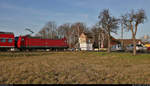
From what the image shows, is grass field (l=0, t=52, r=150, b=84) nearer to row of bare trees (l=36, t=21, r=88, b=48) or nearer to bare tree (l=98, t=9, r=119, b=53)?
bare tree (l=98, t=9, r=119, b=53)

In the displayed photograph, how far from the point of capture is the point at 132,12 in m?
21.3

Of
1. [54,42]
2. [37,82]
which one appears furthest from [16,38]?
[37,82]

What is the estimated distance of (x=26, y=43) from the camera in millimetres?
34406

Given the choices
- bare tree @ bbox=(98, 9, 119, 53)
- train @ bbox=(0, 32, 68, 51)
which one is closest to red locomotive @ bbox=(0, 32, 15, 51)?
train @ bbox=(0, 32, 68, 51)

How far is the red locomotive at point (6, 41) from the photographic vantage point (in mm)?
29906

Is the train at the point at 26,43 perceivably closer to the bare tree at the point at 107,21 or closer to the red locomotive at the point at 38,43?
the red locomotive at the point at 38,43

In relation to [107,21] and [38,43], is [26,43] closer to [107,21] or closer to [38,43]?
[38,43]

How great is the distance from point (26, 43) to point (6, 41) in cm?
487

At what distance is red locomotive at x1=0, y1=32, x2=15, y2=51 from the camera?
29.9 m

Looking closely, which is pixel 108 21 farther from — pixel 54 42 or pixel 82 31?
pixel 82 31

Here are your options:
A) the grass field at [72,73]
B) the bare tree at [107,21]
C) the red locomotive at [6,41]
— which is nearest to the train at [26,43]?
the red locomotive at [6,41]

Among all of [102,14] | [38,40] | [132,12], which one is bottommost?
[38,40]

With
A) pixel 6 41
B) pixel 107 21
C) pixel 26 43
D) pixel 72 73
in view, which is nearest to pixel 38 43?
pixel 26 43

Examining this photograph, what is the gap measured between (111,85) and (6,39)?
94.8ft
